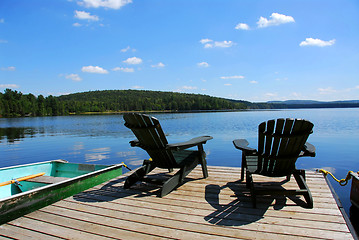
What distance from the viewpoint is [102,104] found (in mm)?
88312

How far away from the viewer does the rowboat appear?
2.45 metres

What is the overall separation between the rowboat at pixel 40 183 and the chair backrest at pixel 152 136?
3.30 ft

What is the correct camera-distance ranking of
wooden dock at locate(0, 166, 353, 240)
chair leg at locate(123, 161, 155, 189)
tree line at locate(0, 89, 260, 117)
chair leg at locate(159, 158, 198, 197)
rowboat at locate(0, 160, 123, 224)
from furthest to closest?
tree line at locate(0, 89, 260, 117), chair leg at locate(123, 161, 155, 189), chair leg at locate(159, 158, 198, 197), rowboat at locate(0, 160, 123, 224), wooden dock at locate(0, 166, 353, 240)

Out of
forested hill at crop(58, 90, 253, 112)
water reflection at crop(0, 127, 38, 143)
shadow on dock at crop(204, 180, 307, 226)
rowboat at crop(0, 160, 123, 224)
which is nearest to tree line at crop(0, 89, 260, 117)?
forested hill at crop(58, 90, 253, 112)

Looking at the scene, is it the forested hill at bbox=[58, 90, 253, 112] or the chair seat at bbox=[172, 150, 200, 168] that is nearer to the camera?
the chair seat at bbox=[172, 150, 200, 168]

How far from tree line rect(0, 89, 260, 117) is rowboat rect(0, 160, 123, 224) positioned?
252 feet

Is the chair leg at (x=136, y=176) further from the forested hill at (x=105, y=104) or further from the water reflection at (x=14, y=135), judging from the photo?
the forested hill at (x=105, y=104)

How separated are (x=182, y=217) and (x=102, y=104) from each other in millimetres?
91049

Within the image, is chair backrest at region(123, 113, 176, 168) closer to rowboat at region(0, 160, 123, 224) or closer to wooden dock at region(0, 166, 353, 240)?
wooden dock at region(0, 166, 353, 240)

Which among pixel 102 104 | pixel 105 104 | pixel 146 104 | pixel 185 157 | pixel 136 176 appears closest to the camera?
pixel 136 176

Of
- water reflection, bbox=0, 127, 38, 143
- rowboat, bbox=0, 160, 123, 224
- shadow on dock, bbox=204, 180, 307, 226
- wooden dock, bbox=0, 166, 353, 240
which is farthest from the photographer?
water reflection, bbox=0, 127, 38, 143

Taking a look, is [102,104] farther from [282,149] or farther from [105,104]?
[282,149]

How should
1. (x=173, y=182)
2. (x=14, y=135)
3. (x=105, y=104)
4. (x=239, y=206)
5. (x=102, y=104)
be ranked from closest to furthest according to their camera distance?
(x=239, y=206) → (x=173, y=182) → (x=14, y=135) → (x=102, y=104) → (x=105, y=104)

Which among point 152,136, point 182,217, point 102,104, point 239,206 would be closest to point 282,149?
point 239,206
